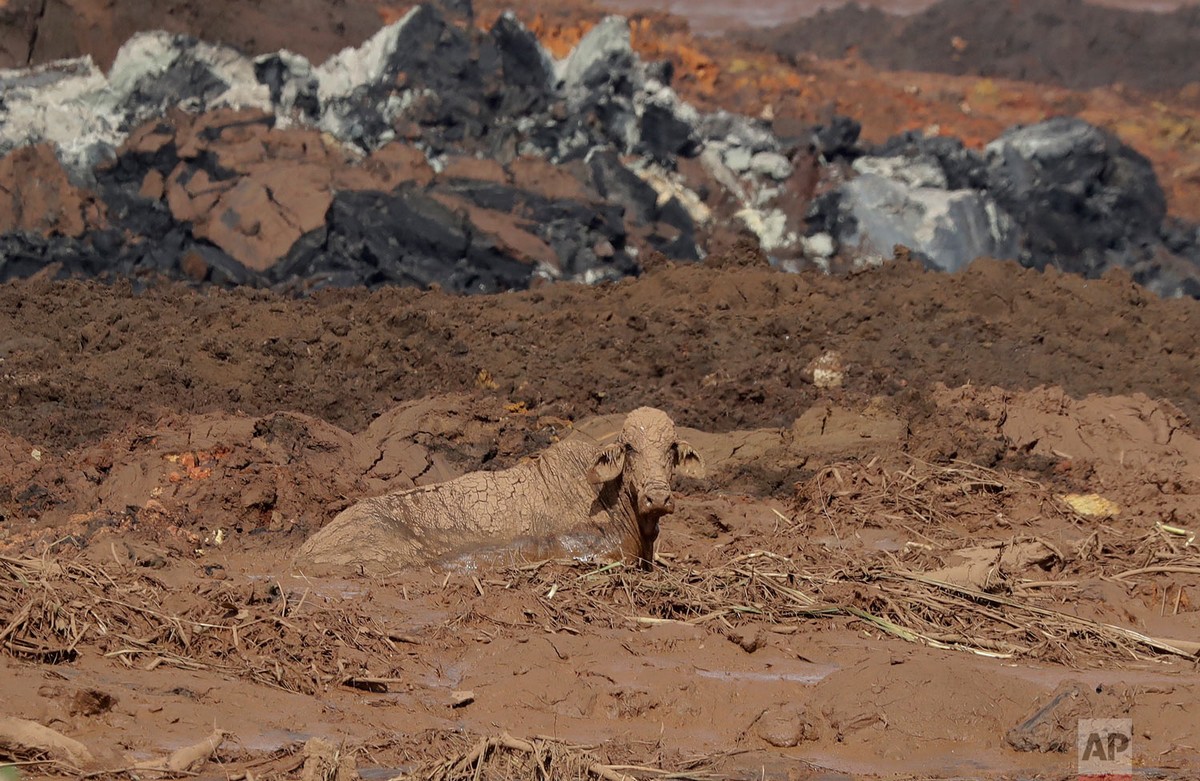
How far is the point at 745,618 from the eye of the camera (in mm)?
7473

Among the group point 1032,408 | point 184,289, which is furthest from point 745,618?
point 184,289

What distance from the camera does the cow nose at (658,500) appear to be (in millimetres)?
8312

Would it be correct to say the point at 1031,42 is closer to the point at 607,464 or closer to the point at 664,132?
the point at 664,132

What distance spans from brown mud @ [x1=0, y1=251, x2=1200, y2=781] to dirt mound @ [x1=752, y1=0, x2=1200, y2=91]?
3238cm

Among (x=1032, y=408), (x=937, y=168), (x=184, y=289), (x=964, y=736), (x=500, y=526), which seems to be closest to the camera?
(x=964, y=736)

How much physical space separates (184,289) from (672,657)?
1090 cm

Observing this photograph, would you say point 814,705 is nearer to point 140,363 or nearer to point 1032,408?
point 1032,408

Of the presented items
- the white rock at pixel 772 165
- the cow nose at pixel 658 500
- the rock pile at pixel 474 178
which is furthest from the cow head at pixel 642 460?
the white rock at pixel 772 165

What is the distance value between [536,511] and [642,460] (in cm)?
85

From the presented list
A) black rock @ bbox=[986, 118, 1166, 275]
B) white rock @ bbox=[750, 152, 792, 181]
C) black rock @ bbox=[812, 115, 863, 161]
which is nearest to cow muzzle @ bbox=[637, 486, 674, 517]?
black rock @ bbox=[986, 118, 1166, 275]

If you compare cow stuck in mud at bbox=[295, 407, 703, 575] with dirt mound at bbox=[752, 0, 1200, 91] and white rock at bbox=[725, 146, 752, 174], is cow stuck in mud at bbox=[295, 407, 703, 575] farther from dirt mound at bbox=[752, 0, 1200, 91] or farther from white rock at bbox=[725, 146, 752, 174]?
dirt mound at bbox=[752, 0, 1200, 91]

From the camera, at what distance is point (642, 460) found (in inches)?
344

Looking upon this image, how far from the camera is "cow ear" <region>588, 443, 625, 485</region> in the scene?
8.73 metres

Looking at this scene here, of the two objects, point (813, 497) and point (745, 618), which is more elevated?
point (745, 618)
